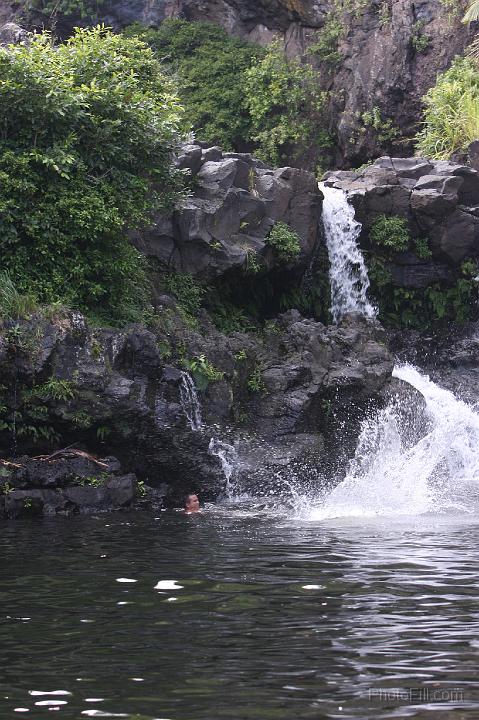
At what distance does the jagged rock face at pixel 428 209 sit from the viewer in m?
21.9

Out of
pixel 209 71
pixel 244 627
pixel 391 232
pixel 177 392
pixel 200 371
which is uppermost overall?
pixel 209 71

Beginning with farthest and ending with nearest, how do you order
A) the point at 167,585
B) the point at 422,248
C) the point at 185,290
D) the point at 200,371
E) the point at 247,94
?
the point at 247,94
the point at 422,248
the point at 185,290
the point at 200,371
the point at 167,585

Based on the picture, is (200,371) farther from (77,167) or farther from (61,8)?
(61,8)

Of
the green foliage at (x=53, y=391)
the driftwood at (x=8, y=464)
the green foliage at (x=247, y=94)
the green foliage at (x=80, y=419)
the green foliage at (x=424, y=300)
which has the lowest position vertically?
the driftwood at (x=8, y=464)

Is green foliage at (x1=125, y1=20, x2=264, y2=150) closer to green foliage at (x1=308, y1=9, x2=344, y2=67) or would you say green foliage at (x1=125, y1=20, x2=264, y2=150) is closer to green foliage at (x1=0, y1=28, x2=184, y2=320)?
green foliage at (x1=308, y1=9, x2=344, y2=67)

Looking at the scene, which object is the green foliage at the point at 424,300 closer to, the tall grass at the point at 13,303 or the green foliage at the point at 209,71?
the tall grass at the point at 13,303

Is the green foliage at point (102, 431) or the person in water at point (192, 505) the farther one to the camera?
the green foliage at point (102, 431)

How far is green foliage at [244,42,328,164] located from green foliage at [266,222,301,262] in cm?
1050

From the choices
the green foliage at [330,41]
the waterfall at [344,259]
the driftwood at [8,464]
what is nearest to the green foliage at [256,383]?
the waterfall at [344,259]

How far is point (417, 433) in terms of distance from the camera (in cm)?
1873

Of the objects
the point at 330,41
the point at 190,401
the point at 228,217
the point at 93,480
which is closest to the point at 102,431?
the point at 93,480

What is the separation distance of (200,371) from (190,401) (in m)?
0.57

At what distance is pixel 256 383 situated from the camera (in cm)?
1791

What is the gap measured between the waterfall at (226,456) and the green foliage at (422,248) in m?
8.13
